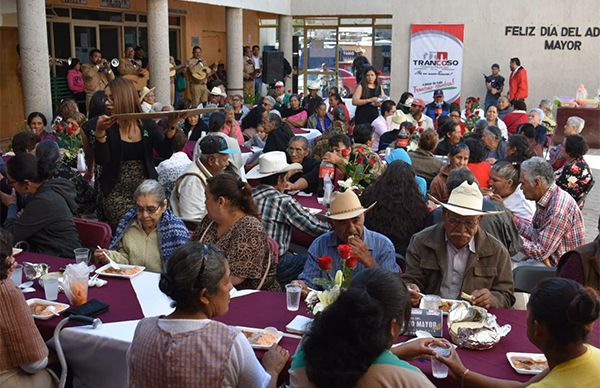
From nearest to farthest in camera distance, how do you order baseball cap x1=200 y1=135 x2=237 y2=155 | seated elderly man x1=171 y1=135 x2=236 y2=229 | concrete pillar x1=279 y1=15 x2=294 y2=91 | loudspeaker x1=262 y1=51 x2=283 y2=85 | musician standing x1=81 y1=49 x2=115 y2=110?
seated elderly man x1=171 y1=135 x2=236 y2=229 → baseball cap x1=200 y1=135 x2=237 y2=155 → musician standing x1=81 y1=49 x2=115 y2=110 → loudspeaker x1=262 y1=51 x2=283 y2=85 → concrete pillar x1=279 y1=15 x2=294 y2=91

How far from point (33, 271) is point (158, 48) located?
393 inches

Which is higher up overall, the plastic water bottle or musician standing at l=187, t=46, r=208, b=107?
musician standing at l=187, t=46, r=208, b=107

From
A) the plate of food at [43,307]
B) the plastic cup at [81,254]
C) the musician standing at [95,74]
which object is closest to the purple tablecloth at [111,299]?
the plate of food at [43,307]

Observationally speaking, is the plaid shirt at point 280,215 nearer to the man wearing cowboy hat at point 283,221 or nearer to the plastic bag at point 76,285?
the man wearing cowboy hat at point 283,221

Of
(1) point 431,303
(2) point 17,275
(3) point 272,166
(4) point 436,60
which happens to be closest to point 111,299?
(2) point 17,275

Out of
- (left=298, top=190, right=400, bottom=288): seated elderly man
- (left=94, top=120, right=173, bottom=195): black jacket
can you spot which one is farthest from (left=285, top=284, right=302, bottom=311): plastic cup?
(left=94, top=120, right=173, bottom=195): black jacket

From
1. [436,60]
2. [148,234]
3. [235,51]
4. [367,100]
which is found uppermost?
[235,51]

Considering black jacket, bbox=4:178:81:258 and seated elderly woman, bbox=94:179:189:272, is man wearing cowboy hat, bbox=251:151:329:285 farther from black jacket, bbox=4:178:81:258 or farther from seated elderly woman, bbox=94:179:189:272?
black jacket, bbox=4:178:81:258

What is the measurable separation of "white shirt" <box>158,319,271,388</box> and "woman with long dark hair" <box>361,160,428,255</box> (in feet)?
8.56

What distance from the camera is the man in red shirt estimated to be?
1750 centimetres

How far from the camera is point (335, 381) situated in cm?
226

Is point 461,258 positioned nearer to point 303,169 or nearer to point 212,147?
point 212,147

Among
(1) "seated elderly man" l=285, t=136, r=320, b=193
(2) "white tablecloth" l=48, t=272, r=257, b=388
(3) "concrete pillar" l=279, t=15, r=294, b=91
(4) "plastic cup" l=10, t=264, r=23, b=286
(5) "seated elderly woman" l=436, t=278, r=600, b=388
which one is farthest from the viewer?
(3) "concrete pillar" l=279, t=15, r=294, b=91

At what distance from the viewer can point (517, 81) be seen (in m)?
17.6
